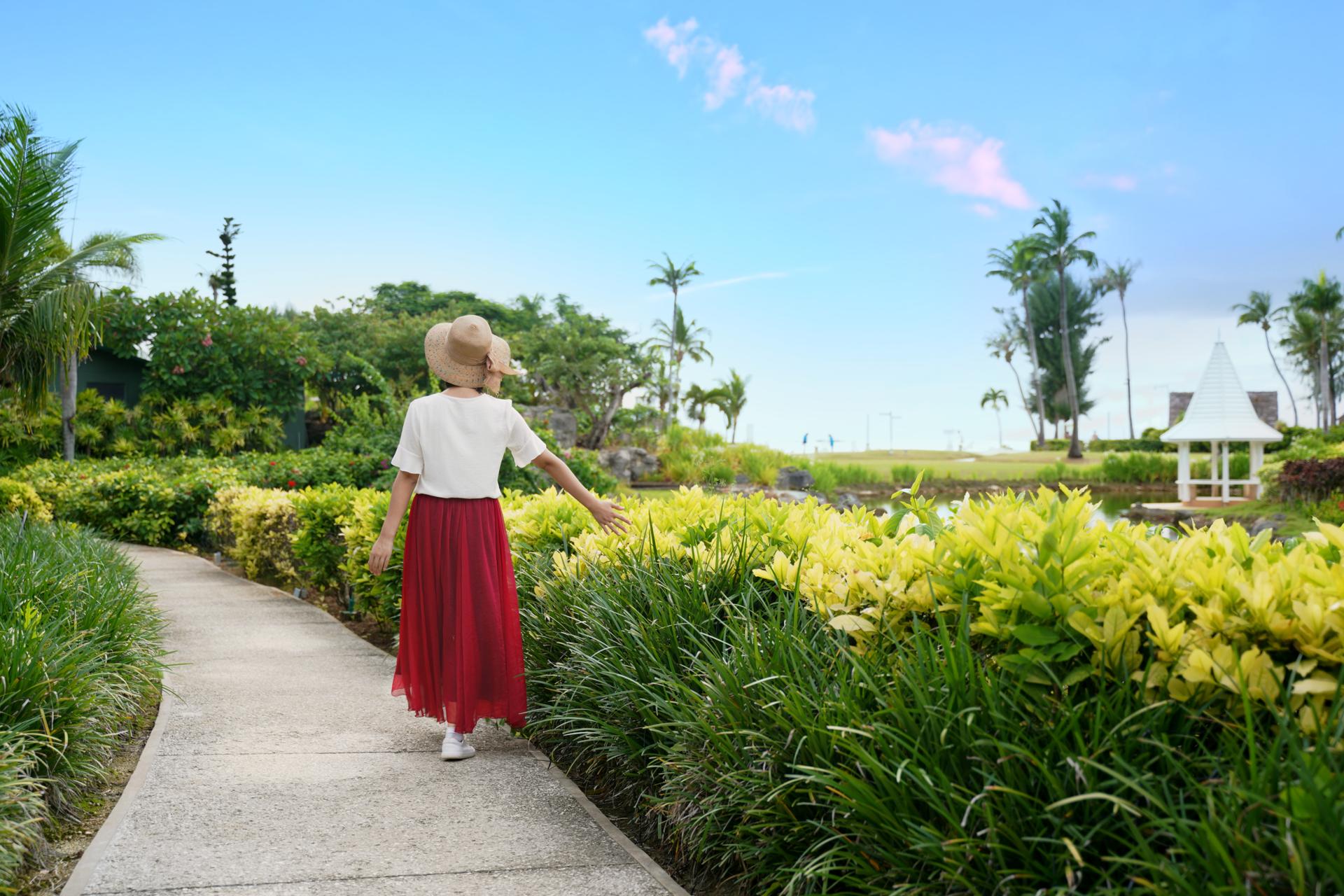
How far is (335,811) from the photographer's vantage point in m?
3.73

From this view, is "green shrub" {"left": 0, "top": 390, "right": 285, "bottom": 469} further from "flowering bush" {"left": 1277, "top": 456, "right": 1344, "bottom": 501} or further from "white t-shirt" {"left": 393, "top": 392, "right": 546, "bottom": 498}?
"flowering bush" {"left": 1277, "top": 456, "right": 1344, "bottom": 501}

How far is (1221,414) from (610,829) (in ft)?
88.6

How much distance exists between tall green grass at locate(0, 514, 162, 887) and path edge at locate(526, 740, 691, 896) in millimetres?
521

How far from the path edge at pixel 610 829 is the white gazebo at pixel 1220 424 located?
24.8m

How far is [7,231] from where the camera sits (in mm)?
9461

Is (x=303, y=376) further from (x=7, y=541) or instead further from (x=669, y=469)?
(x=7, y=541)

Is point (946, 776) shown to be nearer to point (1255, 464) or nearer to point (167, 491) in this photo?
point (167, 491)

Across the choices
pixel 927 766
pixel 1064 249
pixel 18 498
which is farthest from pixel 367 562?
pixel 1064 249

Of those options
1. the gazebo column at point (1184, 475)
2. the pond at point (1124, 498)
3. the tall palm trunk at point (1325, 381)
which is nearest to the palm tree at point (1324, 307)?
the tall palm trunk at point (1325, 381)

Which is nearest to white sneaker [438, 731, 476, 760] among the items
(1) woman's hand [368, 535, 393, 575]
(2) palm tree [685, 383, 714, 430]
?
(1) woman's hand [368, 535, 393, 575]

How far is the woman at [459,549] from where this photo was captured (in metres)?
4.43

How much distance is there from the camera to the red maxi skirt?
4.44 metres

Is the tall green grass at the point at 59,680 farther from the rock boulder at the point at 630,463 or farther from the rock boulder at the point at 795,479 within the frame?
the rock boulder at the point at 795,479

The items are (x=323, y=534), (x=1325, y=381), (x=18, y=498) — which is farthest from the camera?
(x=1325, y=381)
